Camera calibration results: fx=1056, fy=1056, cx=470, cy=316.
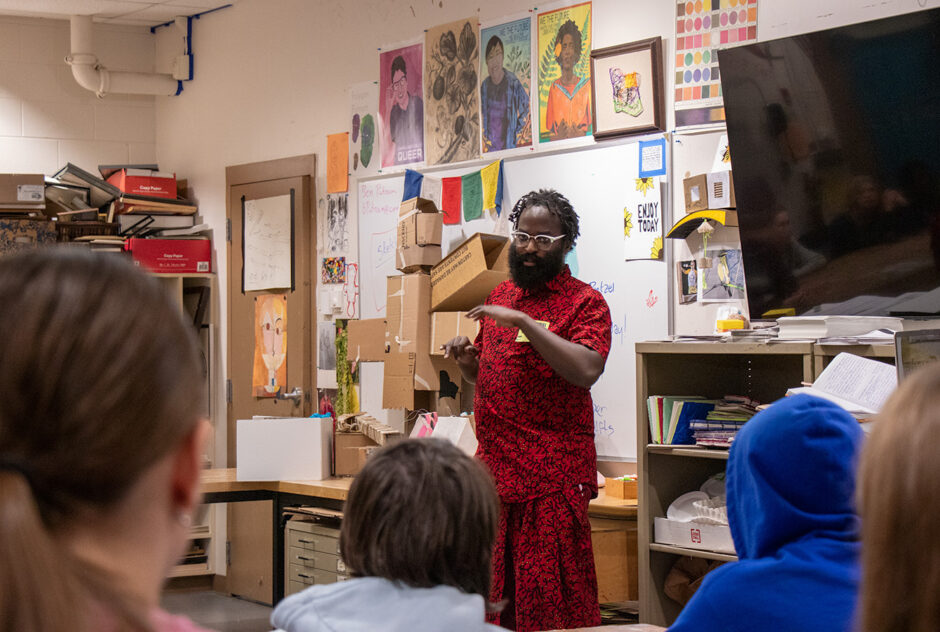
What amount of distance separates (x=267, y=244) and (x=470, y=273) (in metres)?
2.14

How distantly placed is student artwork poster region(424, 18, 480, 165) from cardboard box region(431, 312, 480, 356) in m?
0.84

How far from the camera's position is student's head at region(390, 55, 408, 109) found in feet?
16.8

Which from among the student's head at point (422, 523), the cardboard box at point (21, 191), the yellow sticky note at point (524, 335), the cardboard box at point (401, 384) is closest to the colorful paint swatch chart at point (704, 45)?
the yellow sticky note at point (524, 335)

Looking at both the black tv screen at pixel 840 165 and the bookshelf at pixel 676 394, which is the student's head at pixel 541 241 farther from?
the black tv screen at pixel 840 165

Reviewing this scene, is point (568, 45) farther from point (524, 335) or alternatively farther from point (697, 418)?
point (697, 418)

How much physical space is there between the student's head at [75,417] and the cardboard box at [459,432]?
3402mm

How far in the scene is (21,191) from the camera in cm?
610

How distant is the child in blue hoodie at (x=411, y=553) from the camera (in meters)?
1.43

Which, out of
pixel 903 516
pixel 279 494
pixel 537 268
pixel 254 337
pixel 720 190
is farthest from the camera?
pixel 254 337

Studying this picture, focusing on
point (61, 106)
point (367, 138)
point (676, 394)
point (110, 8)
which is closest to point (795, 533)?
point (676, 394)

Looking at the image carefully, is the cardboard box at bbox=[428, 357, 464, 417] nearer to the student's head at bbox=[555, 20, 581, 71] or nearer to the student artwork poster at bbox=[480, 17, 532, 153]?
the student artwork poster at bbox=[480, 17, 532, 153]

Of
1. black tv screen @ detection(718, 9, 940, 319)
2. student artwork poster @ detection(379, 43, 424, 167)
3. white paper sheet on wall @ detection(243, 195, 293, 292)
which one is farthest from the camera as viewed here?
white paper sheet on wall @ detection(243, 195, 293, 292)

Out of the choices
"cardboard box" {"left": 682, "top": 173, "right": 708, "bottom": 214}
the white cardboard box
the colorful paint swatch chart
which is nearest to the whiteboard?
"cardboard box" {"left": 682, "top": 173, "right": 708, "bottom": 214}

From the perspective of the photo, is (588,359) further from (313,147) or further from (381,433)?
(313,147)
